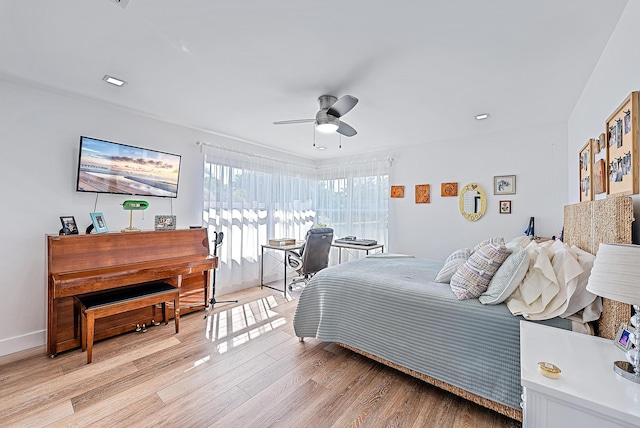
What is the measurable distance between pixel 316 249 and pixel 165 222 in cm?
210

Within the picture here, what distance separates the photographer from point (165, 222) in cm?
332

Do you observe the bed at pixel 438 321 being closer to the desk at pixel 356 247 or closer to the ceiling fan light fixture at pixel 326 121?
the ceiling fan light fixture at pixel 326 121

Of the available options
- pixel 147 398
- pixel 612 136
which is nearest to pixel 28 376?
pixel 147 398

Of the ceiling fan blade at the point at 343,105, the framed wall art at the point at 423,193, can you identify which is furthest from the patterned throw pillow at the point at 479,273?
the framed wall art at the point at 423,193

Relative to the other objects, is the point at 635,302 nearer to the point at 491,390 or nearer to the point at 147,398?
the point at 491,390

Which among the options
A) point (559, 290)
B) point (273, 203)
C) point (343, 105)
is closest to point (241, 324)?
point (273, 203)

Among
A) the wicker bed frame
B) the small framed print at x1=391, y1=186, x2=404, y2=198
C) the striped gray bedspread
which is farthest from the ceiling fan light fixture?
the small framed print at x1=391, y1=186, x2=404, y2=198

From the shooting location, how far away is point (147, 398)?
6.09 ft

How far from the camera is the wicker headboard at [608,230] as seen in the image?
130 centimetres

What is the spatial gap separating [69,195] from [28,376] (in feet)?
5.34

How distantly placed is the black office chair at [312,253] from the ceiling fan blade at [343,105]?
2014mm

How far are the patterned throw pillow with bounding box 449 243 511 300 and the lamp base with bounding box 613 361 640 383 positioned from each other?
794 mm

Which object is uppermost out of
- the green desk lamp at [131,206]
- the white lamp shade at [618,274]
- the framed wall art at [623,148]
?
the framed wall art at [623,148]

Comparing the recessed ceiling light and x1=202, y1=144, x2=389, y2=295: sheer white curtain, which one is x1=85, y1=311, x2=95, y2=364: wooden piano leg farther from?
the recessed ceiling light
